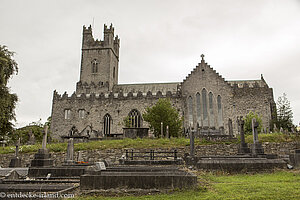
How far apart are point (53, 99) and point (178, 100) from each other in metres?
22.4

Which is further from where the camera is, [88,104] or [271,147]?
[88,104]

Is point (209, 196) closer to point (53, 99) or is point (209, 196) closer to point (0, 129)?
point (0, 129)

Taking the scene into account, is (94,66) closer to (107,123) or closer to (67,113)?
(67,113)

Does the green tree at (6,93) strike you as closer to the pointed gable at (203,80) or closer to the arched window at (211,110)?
the pointed gable at (203,80)

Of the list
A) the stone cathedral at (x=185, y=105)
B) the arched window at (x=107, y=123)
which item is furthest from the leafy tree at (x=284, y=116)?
the arched window at (x=107, y=123)

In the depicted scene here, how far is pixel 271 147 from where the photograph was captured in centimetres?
2084

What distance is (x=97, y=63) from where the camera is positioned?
53.0 meters

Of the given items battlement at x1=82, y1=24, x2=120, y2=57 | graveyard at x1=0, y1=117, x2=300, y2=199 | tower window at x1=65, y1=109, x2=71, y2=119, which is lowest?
graveyard at x1=0, y1=117, x2=300, y2=199

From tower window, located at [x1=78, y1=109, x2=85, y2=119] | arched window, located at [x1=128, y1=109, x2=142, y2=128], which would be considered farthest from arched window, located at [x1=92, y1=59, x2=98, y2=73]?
arched window, located at [x1=128, y1=109, x2=142, y2=128]

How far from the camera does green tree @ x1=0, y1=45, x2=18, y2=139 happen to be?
2266 cm

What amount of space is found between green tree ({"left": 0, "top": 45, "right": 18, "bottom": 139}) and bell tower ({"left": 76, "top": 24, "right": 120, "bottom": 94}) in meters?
23.5

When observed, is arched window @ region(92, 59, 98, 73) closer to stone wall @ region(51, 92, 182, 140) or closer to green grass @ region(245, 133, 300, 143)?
stone wall @ region(51, 92, 182, 140)

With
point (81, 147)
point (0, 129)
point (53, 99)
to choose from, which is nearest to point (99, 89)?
point (53, 99)

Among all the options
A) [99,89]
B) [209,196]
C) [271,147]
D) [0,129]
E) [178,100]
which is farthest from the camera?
Answer: [99,89]
